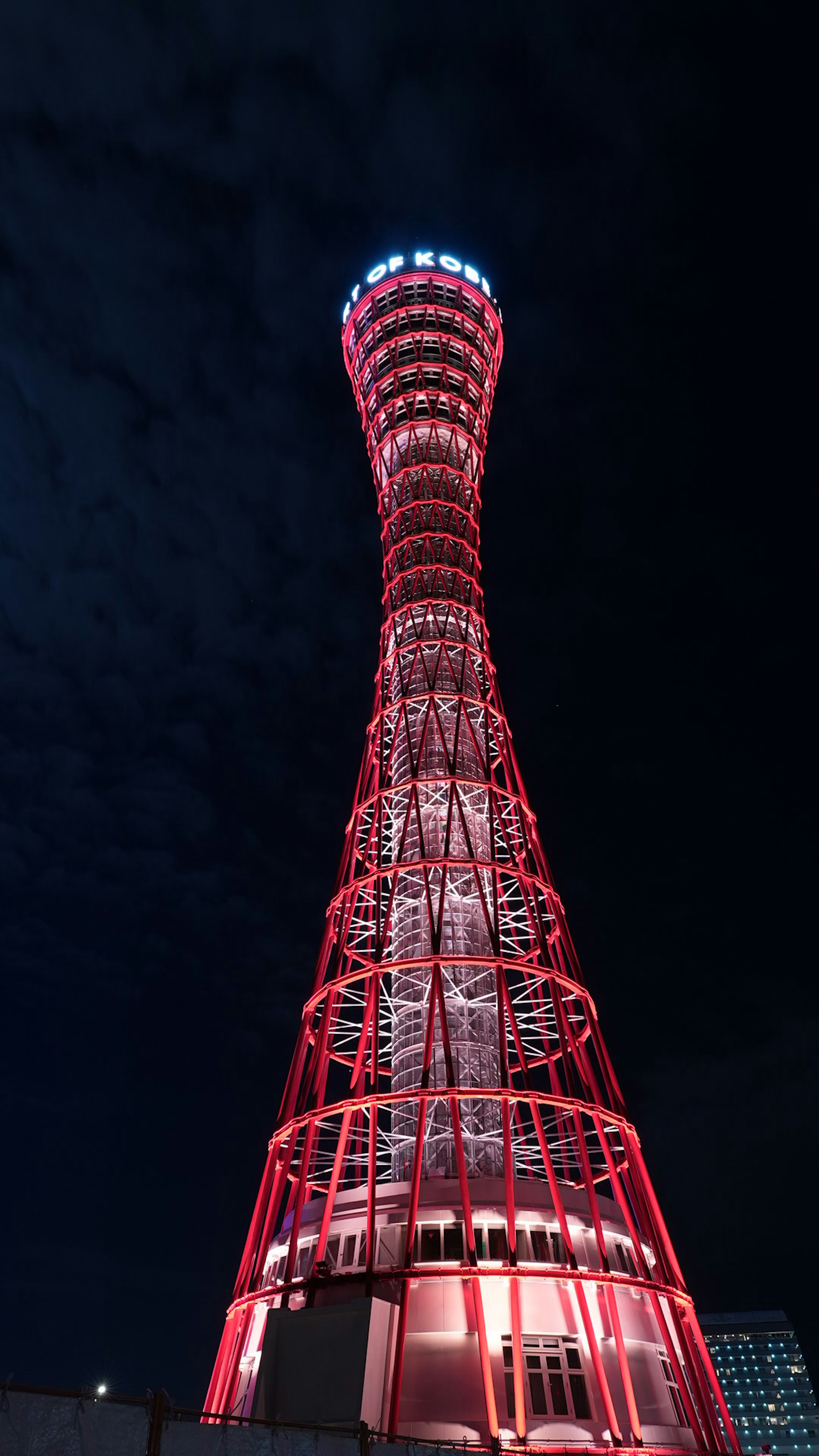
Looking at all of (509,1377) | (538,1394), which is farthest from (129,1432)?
(538,1394)

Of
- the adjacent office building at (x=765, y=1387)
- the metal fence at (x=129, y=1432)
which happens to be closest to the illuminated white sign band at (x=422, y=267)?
the metal fence at (x=129, y=1432)

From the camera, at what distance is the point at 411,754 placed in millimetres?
37781

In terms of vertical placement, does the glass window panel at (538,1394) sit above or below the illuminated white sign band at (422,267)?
below

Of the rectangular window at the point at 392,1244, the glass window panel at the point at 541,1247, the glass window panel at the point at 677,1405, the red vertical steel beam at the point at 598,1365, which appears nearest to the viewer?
the red vertical steel beam at the point at 598,1365

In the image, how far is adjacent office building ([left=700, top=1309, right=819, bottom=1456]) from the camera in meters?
165

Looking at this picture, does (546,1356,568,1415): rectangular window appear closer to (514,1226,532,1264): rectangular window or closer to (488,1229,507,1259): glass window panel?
(514,1226,532,1264): rectangular window

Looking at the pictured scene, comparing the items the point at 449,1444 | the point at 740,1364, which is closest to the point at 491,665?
the point at 449,1444

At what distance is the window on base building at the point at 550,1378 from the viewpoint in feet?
76.9

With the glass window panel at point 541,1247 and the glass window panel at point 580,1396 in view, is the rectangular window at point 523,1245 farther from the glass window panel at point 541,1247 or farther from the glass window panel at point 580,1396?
the glass window panel at point 580,1396

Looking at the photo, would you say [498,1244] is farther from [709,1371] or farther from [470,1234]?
[709,1371]

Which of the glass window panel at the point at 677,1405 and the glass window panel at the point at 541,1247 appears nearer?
the glass window panel at the point at 677,1405

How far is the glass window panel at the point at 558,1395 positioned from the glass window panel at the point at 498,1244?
288cm

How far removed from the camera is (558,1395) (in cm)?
2377

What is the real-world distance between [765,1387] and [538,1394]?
Answer: 180277mm
